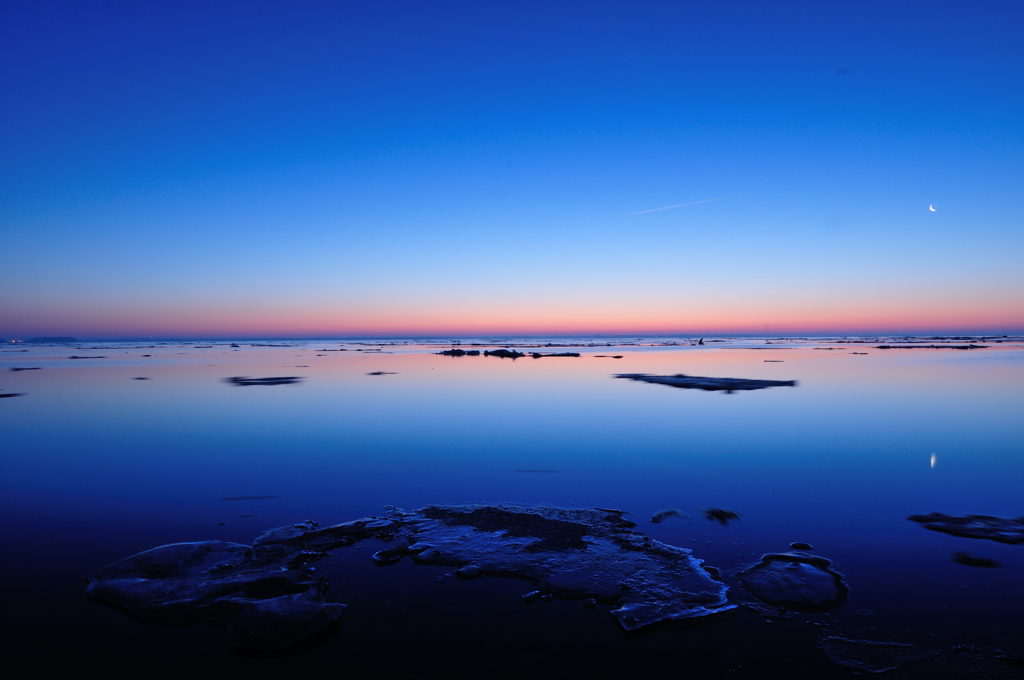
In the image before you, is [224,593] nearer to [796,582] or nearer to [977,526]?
[796,582]

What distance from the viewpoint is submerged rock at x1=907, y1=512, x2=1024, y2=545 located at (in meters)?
7.70

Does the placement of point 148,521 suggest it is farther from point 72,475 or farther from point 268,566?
point 72,475

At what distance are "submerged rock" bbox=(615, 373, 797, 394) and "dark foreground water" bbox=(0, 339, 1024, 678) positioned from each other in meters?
4.08

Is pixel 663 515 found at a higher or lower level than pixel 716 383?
lower

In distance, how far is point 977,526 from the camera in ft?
26.6

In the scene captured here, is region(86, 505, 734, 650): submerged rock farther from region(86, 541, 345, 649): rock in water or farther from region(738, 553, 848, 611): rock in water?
region(738, 553, 848, 611): rock in water

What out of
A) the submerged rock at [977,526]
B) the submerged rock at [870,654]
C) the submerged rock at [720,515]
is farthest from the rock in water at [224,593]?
the submerged rock at [977,526]

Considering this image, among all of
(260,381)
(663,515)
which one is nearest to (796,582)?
(663,515)

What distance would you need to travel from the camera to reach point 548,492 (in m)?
10.1

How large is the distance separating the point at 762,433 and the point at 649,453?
457 centimetres

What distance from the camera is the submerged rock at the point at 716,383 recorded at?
1041 inches

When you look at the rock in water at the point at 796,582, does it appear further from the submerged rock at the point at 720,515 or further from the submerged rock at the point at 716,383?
the submerged rock at the point at 716,383

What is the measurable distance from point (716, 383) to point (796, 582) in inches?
904

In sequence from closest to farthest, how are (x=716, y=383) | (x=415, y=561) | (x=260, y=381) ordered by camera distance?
1. (x=415, y=561)
2. (x=716, y=383)
3. (x=260, y=381)
